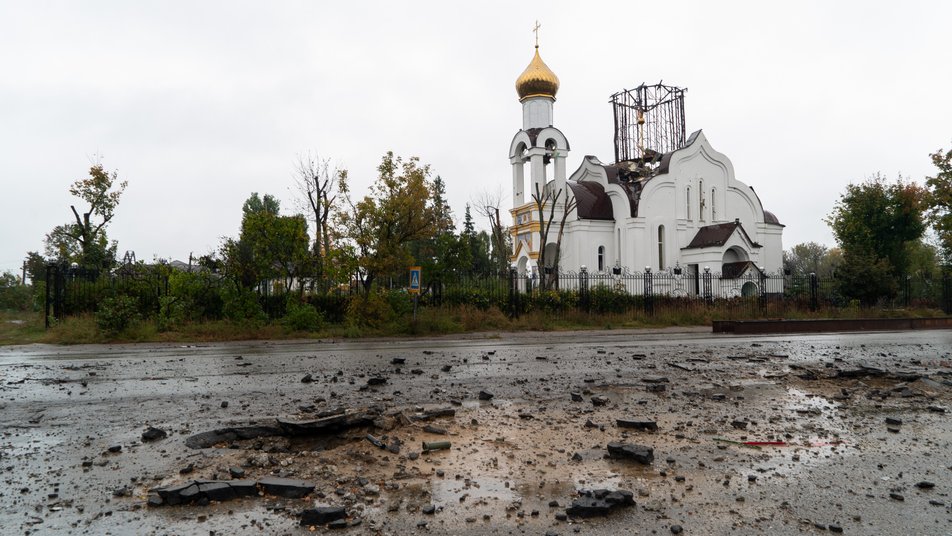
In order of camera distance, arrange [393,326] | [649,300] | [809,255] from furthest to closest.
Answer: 1. [809,255]
2. [649,300]
3. [393,326]

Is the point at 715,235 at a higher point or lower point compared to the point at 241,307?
higher

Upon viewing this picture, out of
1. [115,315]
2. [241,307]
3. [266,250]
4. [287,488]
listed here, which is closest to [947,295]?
[266,250]

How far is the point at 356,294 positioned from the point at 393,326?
6.10 ft

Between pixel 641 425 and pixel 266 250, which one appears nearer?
pixel 641 425

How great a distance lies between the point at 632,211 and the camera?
41875mm

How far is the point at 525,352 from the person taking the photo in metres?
13.0

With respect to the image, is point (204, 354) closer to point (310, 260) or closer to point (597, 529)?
point (310, 260)

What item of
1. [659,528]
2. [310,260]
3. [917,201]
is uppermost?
[917,201]

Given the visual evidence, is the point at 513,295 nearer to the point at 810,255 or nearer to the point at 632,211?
the point at 632,211

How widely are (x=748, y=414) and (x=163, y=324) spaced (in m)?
17.5

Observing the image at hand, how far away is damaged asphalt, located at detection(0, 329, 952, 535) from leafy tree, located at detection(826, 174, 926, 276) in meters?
33.0

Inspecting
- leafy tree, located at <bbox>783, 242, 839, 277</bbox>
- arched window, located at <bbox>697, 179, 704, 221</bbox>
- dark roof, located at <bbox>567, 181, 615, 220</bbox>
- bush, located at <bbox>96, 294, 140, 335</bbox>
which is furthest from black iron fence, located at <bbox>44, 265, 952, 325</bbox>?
leafy tree, located at <bbox>783, 242, 839, 277</bbox>

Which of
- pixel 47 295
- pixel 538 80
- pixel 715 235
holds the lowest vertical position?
pixel 47 295

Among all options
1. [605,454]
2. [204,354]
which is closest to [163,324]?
[204,354]
